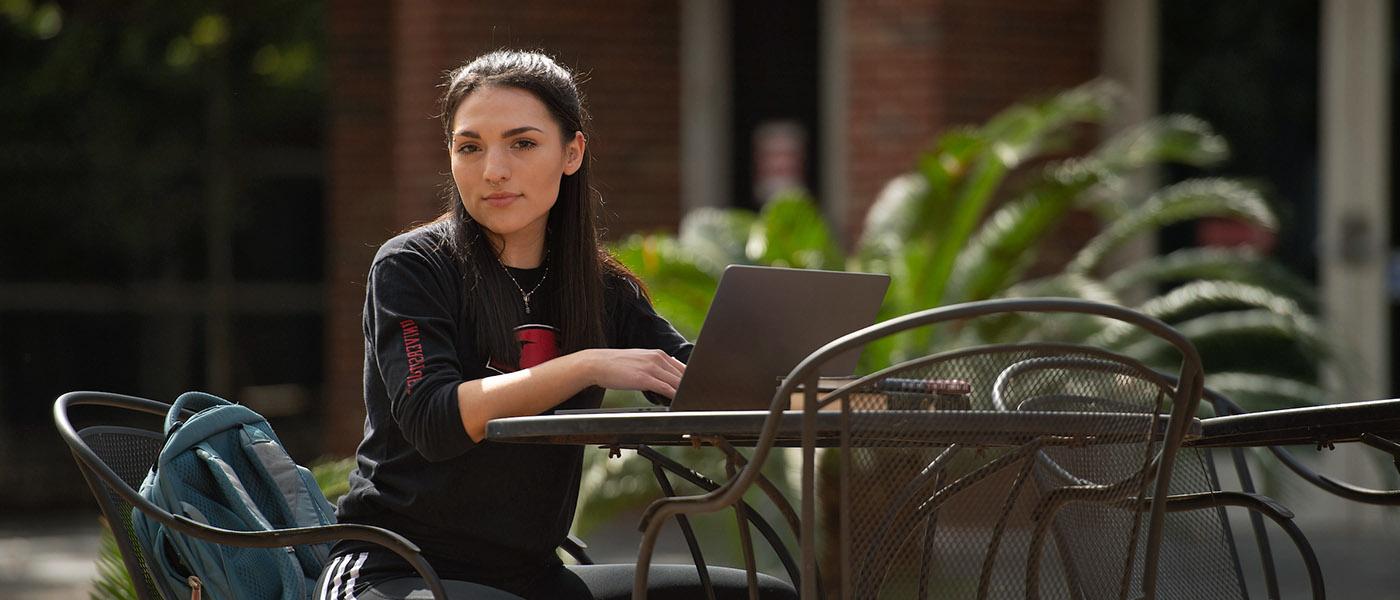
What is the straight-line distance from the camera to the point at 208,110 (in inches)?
451

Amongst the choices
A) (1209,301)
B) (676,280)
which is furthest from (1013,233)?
(676,280)

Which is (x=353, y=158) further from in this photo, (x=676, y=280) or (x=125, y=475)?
(x=125, y=475)

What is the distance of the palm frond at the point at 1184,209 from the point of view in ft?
22.8

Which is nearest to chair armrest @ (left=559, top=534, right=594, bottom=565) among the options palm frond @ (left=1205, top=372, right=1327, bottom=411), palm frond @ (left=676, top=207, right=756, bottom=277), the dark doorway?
palm frond @ (left=676, top=207, right=756, bottom=277)

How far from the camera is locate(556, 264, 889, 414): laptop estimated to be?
2689 mm

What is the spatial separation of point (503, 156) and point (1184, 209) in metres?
4.69

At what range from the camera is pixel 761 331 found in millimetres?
2770

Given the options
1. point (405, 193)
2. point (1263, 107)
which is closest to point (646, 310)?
point (1263, 107)

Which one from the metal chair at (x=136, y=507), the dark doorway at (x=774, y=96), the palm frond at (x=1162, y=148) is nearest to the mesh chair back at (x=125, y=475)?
the metal chair at (x=136, y=507)

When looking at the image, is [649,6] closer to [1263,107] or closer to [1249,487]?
[1263,107]

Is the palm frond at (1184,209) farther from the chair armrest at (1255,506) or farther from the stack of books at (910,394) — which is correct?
the stack of books at (910,394)

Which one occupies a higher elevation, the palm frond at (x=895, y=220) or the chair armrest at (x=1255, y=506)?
the palm frond at (x=895, y=220)

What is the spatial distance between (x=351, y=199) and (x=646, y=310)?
27.4 ft

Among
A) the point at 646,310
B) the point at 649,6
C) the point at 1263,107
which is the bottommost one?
the point at 646,310
